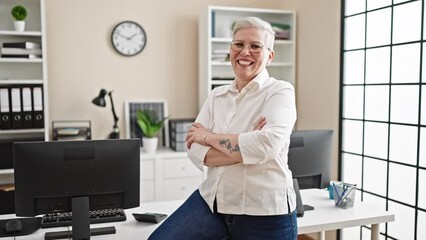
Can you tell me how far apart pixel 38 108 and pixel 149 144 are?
100 cm

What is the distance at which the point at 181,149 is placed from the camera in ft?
12.9

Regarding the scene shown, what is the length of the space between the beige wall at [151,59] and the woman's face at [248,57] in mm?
2092

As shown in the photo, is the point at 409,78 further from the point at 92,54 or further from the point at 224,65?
the point at 92,54

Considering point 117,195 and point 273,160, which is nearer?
point 273,160

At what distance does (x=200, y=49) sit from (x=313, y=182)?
2281 mm

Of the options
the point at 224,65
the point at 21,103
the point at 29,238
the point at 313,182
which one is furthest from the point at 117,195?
the point at 224,65

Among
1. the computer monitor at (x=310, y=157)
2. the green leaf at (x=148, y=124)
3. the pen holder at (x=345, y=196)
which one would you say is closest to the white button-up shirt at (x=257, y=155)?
the computer monitor at (x=310, y=157)

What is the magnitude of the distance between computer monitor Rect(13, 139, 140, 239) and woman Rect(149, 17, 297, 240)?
27 cm

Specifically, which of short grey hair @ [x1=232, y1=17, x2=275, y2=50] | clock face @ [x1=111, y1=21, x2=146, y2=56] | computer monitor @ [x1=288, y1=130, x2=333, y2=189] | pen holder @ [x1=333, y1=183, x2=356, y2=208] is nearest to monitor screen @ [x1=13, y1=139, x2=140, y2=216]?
short grey hair @ [x1=232, y1=17, x2=275, y2=50]

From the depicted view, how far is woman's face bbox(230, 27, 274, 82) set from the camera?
5.46 ft

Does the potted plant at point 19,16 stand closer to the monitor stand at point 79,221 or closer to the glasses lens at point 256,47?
the monitor stand at point 79,221

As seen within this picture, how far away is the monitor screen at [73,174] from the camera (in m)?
1.74

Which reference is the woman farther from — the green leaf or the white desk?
the green leaf

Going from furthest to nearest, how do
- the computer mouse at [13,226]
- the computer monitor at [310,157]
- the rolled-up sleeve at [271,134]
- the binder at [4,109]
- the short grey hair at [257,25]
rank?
the binder at [4,109]
the computer monitor at [310,157]
the computer mouse at [13,226]
the short grey hair at [257,25]
the rolled-up sleeve at [271,134]
